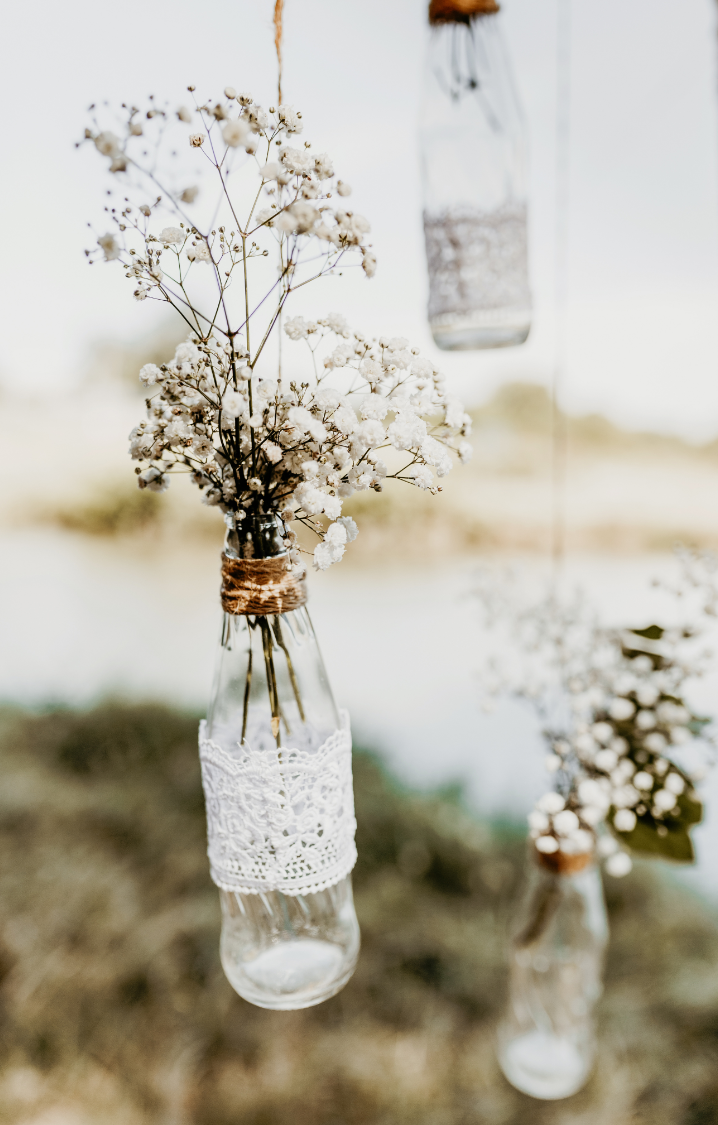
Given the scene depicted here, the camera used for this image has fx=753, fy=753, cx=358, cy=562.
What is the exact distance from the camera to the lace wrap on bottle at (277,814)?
2.11 feet

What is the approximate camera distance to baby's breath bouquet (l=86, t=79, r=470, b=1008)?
21.6 inches

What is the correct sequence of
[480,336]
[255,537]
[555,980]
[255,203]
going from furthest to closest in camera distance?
1. [555,980]
2. [480,336]
3. [255,537]
4. [255,203]

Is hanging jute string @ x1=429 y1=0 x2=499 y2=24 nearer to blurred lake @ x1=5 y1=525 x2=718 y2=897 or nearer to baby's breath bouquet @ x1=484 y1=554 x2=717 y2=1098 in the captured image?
baby's breath bouquet @ x1=484 y1=554 x2=717 y2=1098

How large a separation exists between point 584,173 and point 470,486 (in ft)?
2.08

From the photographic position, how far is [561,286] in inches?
57.0

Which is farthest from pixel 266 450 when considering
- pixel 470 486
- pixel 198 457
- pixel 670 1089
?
pixel 670 1089

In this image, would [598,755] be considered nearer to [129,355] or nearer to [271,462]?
[271,462]

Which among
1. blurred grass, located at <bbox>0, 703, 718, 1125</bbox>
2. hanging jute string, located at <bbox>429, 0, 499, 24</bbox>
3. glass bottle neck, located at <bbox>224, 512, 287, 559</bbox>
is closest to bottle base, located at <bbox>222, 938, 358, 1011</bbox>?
glass bottle neck, located at <bbox>224, 512, 287, 559</bbox>

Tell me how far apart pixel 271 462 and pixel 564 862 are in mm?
693

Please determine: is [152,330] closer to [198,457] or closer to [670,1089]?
[198,457]

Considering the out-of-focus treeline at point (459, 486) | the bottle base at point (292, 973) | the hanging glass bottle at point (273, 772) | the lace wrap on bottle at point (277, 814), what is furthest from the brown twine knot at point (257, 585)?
the out-of-focus treeline at point (459, 486)

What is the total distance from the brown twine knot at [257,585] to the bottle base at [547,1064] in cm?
108

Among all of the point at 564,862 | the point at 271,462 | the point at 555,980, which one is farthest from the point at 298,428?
the point at 555,980

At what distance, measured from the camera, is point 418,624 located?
174 centimetres
